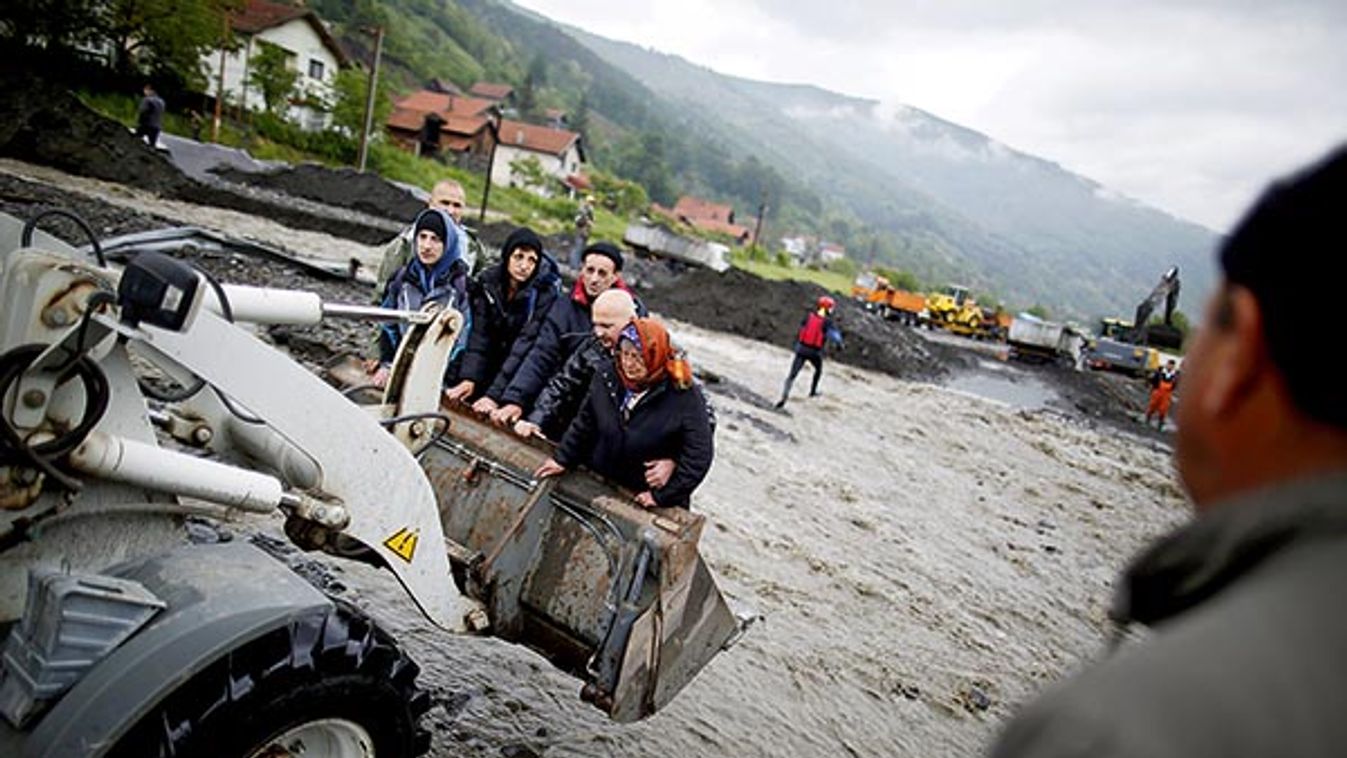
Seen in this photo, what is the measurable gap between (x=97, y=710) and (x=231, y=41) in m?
39.1

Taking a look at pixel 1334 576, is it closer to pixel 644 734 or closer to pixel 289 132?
pixel 644 734

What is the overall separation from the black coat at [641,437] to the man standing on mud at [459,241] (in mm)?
1527

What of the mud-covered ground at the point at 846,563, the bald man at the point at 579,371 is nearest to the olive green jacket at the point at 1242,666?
the mud-covered ground at the point at 846,563

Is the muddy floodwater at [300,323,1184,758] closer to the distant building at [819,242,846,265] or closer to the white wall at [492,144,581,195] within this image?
the white wall at [492,144,581,195]

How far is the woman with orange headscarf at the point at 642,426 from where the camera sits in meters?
3.66

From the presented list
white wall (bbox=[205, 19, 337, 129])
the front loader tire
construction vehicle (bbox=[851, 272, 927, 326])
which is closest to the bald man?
the front loader tire

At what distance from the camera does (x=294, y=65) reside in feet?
157

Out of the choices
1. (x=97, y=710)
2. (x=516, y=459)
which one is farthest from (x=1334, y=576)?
(x=516, y=459)

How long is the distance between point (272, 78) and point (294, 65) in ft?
41.4

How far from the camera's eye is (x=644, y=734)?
3914mm

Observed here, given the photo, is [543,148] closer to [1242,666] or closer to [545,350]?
[545,350]

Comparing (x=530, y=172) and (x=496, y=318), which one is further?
(x=530, y=172)

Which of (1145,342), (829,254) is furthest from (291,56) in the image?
(829,254)

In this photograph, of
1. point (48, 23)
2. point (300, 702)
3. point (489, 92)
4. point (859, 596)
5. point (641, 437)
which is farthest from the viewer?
point (489, 92)
